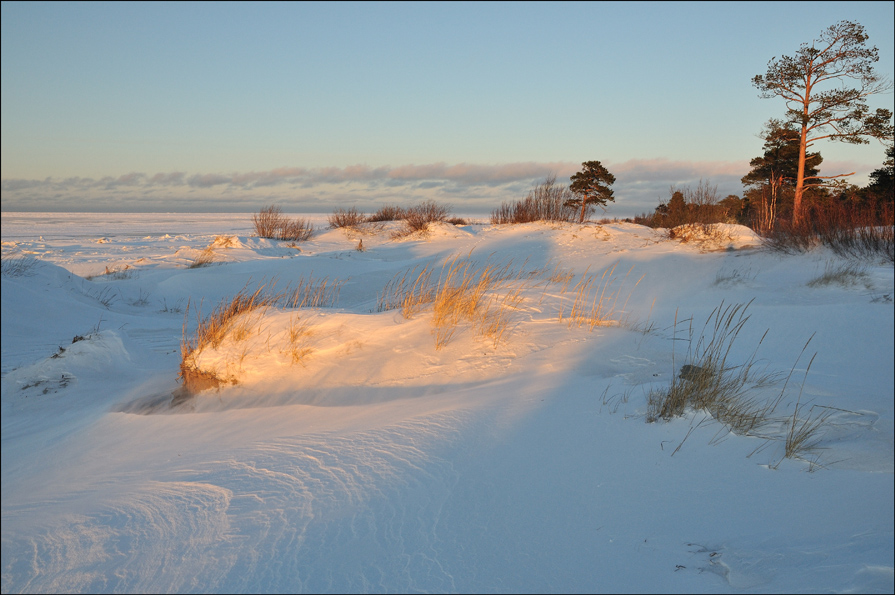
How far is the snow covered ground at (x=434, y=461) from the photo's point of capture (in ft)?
5.82

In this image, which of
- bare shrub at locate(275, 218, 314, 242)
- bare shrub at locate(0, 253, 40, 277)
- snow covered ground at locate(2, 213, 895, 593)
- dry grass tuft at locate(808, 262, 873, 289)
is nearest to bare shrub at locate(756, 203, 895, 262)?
dry grass tuft at locate(808, 262, 873, 289)

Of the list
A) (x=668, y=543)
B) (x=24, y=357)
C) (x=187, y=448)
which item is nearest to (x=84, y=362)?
(x=24, y=357)

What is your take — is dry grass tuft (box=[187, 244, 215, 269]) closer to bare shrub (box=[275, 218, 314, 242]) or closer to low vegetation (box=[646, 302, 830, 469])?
bare shrub (box=[275, 218, 314, 242])

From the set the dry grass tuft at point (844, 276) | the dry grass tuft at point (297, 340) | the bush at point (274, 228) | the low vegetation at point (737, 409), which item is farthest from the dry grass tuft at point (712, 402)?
the bush at point (274, 228)

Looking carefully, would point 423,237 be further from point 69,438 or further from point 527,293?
point 69,438

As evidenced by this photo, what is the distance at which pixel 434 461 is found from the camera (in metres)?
2.56

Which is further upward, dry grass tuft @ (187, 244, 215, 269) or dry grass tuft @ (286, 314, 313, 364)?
dry grass tuft @ (187, 244, 215, 269)

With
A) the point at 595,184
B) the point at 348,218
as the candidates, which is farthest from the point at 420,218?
the point at 595,184

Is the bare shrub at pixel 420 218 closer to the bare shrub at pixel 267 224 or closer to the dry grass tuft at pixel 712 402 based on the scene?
the bare shrub at pixel 267 224

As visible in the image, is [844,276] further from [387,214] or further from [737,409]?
[387,214]

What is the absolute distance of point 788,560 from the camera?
1.76 meters

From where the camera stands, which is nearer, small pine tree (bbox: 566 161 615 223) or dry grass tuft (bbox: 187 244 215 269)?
dry grass tuft (bbox: 187 244 215 269)

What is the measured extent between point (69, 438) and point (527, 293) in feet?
16.1

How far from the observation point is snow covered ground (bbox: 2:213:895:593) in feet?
5.82
